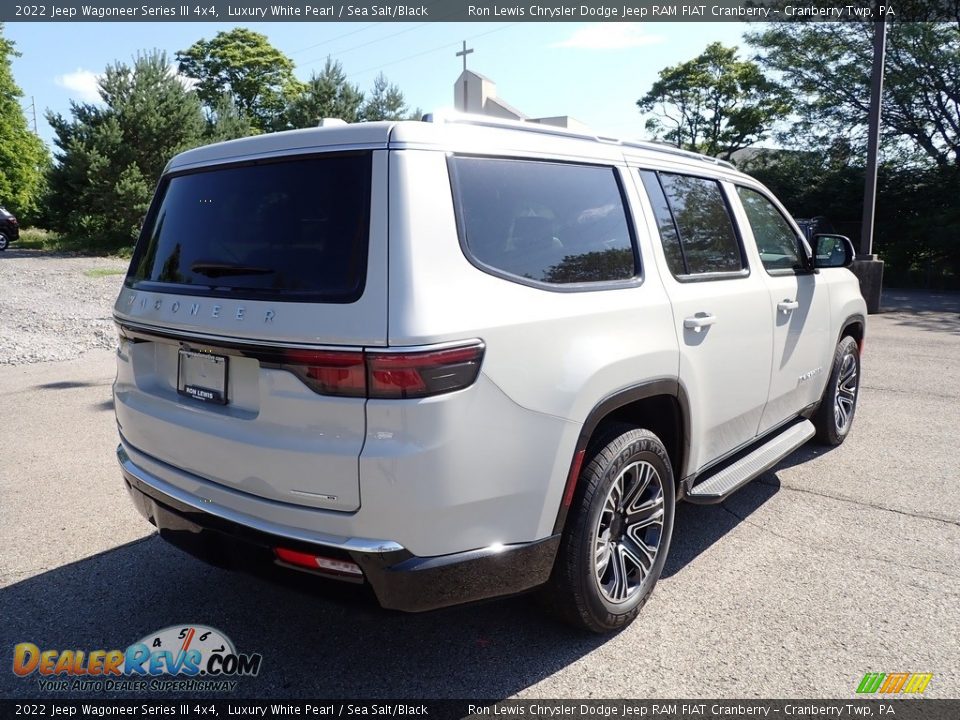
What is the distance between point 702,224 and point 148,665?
315cm

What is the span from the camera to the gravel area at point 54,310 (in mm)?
9070

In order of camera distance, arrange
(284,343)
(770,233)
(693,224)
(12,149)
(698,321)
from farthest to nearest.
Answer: (12,149), (770,233), (693,224), (698,321), (284,343)

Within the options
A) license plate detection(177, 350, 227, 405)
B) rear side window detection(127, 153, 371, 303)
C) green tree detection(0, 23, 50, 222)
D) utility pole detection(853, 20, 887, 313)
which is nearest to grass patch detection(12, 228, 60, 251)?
green tree detection(0, 23, 50, 222)

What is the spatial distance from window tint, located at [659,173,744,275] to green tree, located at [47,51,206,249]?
21.6 meters

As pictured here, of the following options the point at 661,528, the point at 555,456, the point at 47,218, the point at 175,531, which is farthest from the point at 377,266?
the point at 47,218

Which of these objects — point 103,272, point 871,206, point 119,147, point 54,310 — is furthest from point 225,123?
point 871,206

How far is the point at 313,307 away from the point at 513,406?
71 centimetres

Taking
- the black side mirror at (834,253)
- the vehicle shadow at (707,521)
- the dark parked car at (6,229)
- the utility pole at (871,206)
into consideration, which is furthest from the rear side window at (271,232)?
the dark parked car at (6,229)

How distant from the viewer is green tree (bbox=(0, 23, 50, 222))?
143 feet

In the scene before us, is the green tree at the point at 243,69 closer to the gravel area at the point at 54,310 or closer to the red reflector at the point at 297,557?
the gravel area at the point at 54,310

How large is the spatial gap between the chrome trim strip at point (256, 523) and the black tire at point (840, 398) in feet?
13.0

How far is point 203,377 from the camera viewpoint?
2.56 m

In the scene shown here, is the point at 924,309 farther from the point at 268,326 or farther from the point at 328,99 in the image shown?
the point at 328,99

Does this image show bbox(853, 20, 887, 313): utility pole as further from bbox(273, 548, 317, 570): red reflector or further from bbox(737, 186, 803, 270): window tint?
bbox(273, 548, 317, 570): red reflector
